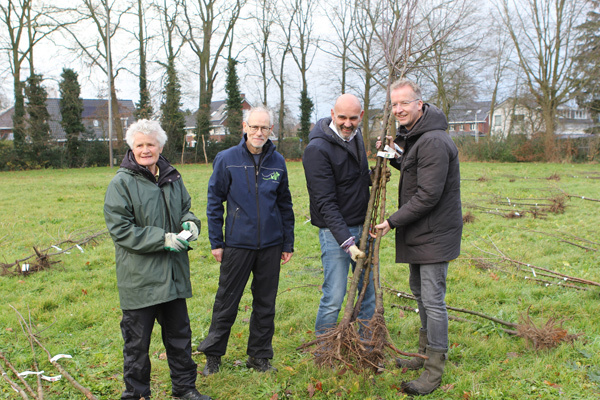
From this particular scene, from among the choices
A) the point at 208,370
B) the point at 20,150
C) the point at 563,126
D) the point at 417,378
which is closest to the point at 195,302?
the point at 208,370

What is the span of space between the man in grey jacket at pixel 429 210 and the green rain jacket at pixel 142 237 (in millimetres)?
1534

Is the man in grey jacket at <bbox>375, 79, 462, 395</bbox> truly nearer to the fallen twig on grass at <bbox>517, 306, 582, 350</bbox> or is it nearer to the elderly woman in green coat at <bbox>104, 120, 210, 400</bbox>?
the fallen twig on grass at <bbox>517, 306, 582, 350</bbox>

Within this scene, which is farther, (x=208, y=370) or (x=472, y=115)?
(x=472, y=115)

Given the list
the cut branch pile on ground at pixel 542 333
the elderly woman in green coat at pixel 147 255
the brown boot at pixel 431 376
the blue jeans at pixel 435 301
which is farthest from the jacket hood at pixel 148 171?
the cut branch pile on ground at pixel 542 333

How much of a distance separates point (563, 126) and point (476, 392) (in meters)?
30.3

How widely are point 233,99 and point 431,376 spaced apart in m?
32.7

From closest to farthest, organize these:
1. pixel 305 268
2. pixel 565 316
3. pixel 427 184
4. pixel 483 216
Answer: pixel 427 184 < pixel 565 316 < pixel 305 268 < pixel 483 216

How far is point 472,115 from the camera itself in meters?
65.8

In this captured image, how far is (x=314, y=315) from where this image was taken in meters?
4.78

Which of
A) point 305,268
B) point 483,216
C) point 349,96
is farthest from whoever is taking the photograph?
point 483,216

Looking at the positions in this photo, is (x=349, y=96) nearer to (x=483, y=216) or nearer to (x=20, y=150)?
(x=483, y=216)

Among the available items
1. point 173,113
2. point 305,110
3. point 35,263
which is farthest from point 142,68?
point 35,263

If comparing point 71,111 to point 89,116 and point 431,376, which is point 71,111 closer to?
point 89,116

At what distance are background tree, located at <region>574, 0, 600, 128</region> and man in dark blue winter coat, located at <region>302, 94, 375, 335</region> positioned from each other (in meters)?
29.3
